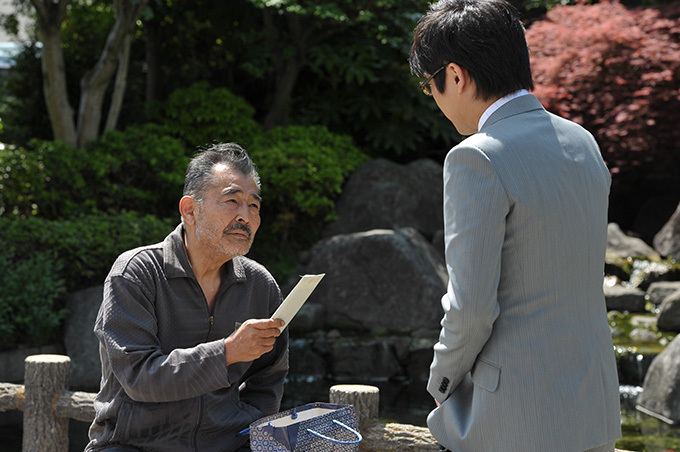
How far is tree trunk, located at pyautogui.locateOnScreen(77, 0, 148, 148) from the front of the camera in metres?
8.84

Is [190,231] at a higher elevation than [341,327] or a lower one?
higher

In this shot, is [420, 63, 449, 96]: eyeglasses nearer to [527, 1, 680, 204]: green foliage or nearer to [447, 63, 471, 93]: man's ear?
[447, 63, 471, 93]: man's ear

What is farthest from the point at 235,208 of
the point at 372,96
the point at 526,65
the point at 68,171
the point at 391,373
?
the point at 372,96

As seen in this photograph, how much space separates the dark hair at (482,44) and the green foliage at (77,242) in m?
5.49

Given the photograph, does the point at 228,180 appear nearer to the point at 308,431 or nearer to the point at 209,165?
the point at 209,165

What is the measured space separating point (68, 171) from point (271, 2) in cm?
309

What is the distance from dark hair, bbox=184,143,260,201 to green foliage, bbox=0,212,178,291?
175 inches

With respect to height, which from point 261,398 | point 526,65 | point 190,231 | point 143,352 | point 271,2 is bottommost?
point 261,398

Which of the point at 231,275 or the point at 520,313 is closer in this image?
the point at 520,313

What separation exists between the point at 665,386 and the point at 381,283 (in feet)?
9.39

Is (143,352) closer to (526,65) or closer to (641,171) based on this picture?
(526,65)

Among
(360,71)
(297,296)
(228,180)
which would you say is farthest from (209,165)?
(360,71)

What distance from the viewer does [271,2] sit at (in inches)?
370

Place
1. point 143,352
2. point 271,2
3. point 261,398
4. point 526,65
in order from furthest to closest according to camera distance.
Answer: point 271,2, point 261,398, point 143,352, point 526,65
